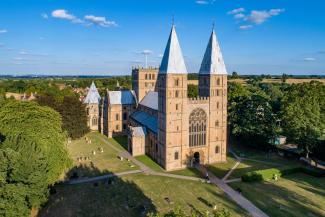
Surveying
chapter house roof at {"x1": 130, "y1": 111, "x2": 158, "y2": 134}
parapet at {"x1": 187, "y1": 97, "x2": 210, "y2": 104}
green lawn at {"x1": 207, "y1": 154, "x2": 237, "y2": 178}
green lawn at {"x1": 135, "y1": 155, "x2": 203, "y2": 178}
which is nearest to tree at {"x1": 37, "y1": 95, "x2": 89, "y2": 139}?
chapter house roof at {"x1": 130, "y1": 111, "x2": 158, "y2": 134}

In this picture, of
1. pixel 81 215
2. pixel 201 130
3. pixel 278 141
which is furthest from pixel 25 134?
pixel 278 141

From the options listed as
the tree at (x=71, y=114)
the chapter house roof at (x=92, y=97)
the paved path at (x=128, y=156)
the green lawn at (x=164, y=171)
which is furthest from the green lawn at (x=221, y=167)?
the chapter house roof at (x=92, y=97)

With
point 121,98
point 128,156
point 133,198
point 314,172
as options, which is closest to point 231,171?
point 314,172

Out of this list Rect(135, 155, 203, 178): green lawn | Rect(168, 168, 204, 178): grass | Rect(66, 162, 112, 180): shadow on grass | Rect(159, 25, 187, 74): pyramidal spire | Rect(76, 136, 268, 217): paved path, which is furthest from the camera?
Rect(159, 25, 187, 74): pyramidal spire

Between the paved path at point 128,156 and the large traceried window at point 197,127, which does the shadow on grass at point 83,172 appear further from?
the large traceried window at point 197,127

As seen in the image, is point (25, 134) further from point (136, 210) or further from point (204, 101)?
point (204, 101)

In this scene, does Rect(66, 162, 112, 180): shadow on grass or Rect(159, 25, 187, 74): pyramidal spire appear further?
Rect(159, 25, 187, 74): pyramidal spire

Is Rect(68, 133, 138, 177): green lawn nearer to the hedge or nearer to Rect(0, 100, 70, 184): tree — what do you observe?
Rect(0, 100, 70, 184): tree
